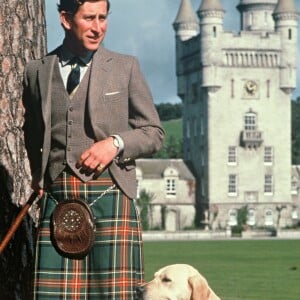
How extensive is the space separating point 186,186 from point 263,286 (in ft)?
193

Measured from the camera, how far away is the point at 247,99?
76312 millimetres

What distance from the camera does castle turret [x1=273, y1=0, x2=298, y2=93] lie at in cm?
7688

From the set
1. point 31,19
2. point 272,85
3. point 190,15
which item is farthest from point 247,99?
point 31,19

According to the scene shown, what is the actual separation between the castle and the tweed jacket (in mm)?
69730

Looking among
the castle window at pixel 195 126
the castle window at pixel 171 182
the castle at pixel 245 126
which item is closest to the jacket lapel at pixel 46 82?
the castle at pixel 245 126

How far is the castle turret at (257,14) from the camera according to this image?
85375 mm

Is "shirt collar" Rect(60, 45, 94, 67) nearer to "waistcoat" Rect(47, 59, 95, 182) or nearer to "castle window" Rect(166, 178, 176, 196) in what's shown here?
"waistcoat" Rect(47, 59, 95, 182)

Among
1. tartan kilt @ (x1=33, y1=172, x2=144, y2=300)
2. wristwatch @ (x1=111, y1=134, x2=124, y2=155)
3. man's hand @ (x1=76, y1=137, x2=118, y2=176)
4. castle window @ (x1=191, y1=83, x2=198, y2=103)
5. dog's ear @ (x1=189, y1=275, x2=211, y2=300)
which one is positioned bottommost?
dog's ear @ (x1=189, y1=275, x2=211, y2=300)

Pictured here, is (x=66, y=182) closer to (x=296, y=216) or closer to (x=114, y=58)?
(x=114, y=58)

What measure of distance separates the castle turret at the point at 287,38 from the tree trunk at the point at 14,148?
233 feet

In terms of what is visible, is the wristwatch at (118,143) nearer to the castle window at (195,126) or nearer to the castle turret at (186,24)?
the castle window at (195,126)

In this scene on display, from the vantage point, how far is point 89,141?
5070 millimetres

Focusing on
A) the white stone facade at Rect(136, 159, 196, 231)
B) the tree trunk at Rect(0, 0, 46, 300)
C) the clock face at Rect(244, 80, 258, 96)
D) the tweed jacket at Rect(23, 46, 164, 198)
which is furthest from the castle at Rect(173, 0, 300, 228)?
the tweed jacket at Rect(23, 46, 164, 198)

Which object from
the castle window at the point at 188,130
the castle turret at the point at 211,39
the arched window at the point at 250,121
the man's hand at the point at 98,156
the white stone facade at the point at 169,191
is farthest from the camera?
the castle window at the point at 188,130
